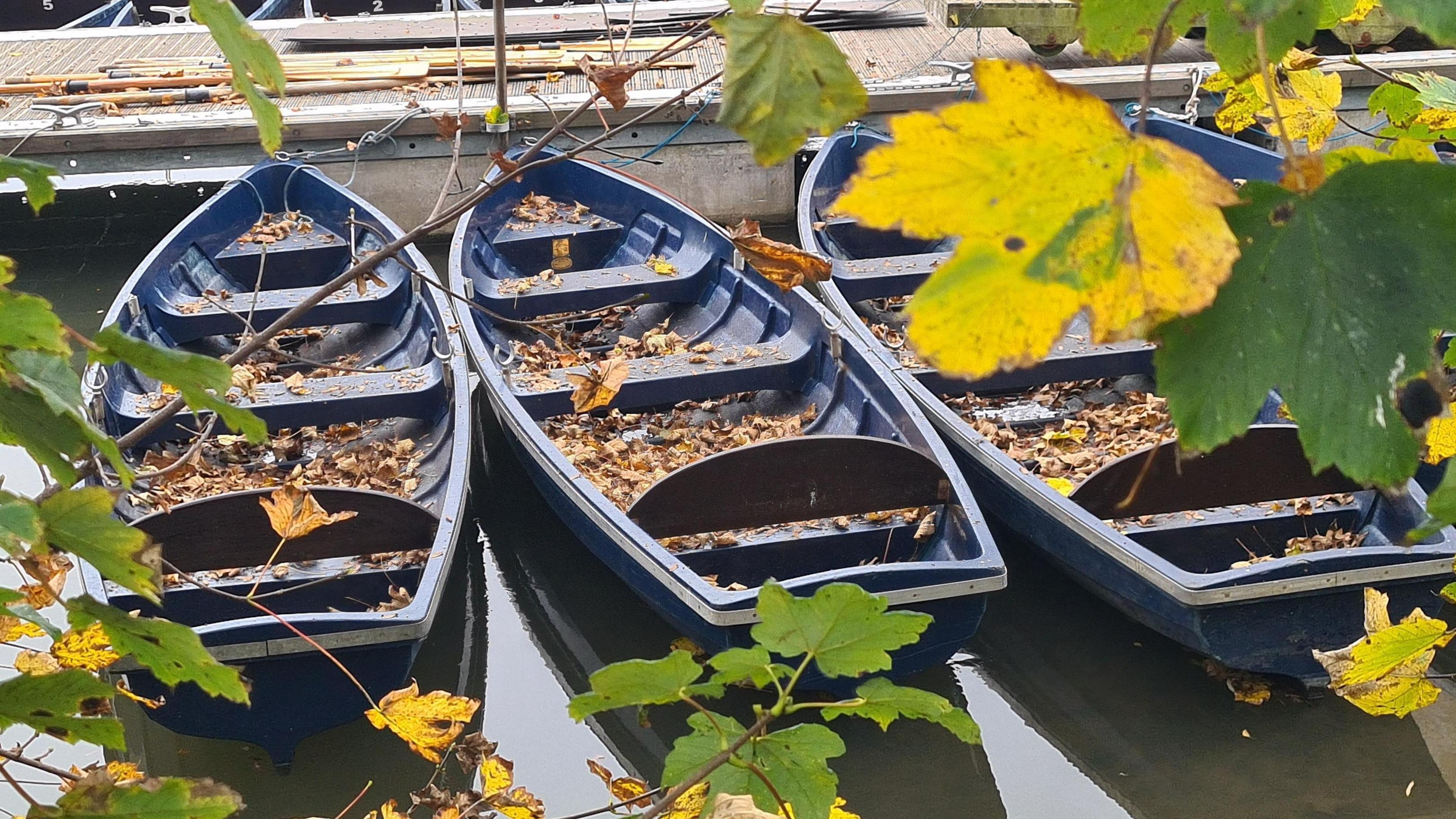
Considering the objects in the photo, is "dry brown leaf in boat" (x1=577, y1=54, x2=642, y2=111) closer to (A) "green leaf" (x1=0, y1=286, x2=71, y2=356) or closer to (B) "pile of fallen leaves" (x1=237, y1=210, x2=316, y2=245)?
(A) "green leaf" (x1=0, y1=286, x2=71, y2=356)

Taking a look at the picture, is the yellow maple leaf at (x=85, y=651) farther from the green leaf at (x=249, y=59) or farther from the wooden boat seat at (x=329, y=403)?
the wooden boat seat at (x=329, y=403)

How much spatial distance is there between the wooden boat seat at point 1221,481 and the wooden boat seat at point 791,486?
0.59 meters

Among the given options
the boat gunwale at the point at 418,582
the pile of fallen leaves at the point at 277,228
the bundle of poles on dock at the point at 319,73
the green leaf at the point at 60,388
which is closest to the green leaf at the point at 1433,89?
the green leaf at the point at 60,388

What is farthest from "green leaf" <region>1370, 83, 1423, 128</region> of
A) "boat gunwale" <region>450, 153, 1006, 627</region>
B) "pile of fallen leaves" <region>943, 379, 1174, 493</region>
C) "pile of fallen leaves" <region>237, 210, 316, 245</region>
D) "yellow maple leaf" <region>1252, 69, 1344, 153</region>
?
"pile of fallen leaves" <region>237, 210, 316, 245</region>

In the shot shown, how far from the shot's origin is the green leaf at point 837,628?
985mm

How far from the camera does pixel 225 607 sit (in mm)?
4125

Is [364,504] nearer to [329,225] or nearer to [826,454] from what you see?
[826,454]

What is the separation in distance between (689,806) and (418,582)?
2960mm

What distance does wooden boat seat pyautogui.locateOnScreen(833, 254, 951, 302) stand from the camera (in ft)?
20.6

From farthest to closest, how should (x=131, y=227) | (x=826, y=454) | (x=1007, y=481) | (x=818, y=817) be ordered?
1. (x=131, y=227)
2. (x=1007, y=481)
3. (x=826, y=454)
4. (x=818, y=817)

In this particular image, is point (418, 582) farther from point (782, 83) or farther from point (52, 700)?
point (782, 83)

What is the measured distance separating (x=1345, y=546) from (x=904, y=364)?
2.00 m

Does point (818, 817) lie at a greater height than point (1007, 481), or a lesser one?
greater

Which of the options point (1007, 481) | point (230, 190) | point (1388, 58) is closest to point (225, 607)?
point (1007, 481)
